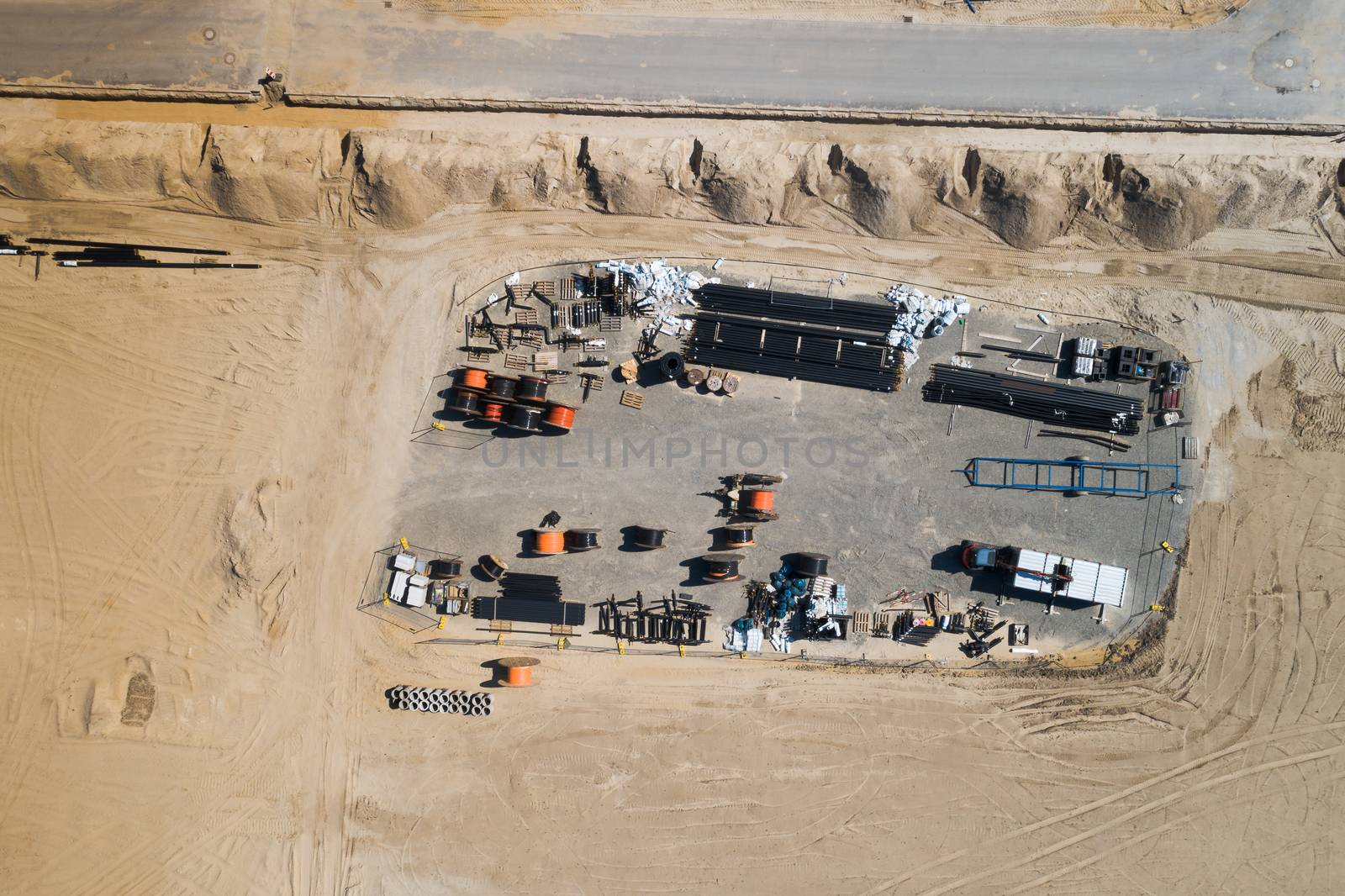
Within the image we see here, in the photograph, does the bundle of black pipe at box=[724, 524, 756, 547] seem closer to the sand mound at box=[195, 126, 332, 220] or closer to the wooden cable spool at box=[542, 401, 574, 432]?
the wooden cable spool at box=[542, 401, 574, 432]

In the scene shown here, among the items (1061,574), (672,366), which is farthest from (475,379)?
(1061,574)

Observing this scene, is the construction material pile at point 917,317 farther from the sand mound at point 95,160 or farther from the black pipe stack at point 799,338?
the sand mound at point 95,160

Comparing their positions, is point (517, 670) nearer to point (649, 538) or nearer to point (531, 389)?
point (649, 538)

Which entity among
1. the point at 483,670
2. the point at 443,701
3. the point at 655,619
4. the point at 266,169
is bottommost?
the point at 443,701

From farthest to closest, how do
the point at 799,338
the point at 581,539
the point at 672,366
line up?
the point at 799,338, the point at 672,366, the point at 581,539

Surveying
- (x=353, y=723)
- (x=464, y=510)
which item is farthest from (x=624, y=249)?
(x=353, y=723)

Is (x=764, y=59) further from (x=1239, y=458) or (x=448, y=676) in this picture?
(x=448, y=676)
